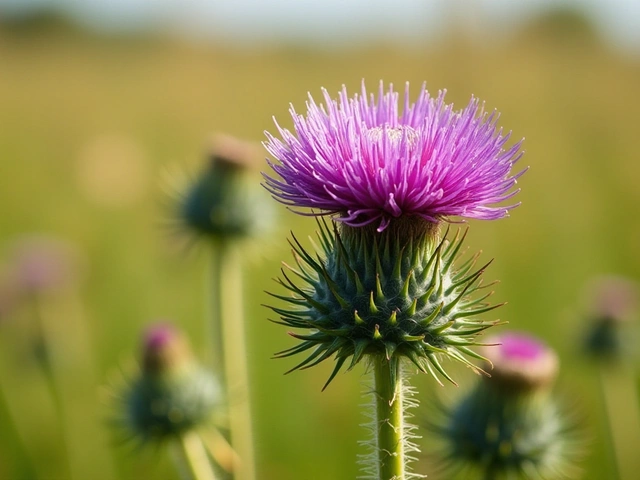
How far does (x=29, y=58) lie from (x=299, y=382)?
21.5 metres

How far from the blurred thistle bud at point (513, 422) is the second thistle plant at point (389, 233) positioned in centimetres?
126

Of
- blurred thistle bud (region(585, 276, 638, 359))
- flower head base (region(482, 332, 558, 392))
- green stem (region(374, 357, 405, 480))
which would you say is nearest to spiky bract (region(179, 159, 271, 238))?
flower head base (region(482, 332, 558, 392))

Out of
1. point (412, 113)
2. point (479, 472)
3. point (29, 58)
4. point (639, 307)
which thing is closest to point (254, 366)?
point (639, 307)

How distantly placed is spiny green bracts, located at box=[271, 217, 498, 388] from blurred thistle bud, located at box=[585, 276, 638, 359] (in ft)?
14.1

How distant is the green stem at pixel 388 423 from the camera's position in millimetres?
2713

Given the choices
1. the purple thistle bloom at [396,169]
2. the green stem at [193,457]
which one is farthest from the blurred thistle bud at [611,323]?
the purple thistle bloom at [396,169]

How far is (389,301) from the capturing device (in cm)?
271

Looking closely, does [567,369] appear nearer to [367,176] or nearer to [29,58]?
[367,176]

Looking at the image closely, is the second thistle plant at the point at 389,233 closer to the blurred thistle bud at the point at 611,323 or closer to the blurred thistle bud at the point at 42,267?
the blurred thistle bud at the point at 611,323

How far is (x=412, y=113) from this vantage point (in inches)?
129

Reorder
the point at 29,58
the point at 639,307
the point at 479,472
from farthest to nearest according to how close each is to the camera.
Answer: the point at 29,58, the point at 639,307, the point at 479,472

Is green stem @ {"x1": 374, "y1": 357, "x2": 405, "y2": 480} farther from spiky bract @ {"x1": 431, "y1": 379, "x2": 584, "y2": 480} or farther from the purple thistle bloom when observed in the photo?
spiky bract @ {"x1": 431, "y1": 379, "x2": 584, "y2": 480}

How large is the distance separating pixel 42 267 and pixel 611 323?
648cm

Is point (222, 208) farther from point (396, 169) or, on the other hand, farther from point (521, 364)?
point (396, 169)
